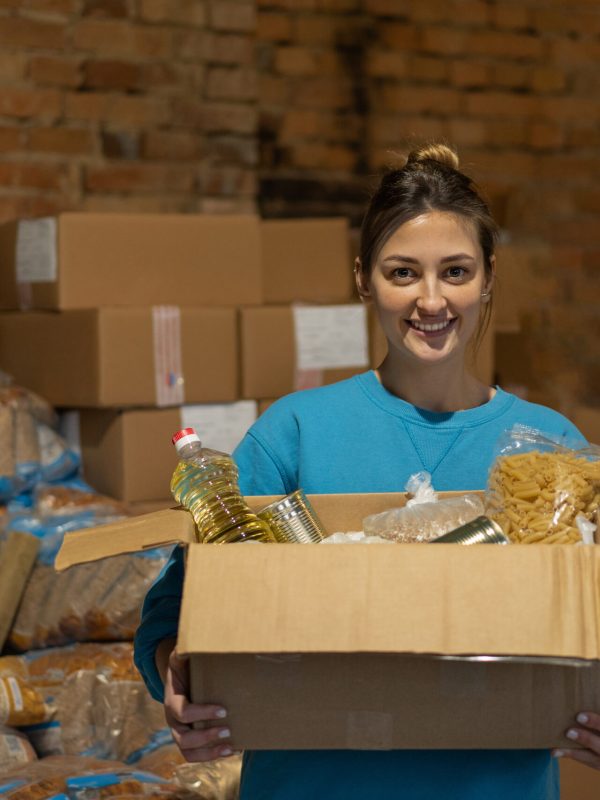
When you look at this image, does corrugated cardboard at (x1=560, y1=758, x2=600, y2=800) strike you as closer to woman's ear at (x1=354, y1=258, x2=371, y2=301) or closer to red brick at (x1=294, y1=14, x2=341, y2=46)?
woman's ear at (x1=354, y1=258, x2=371, y2=301)

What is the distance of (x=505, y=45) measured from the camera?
3674 mm

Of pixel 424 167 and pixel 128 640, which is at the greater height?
pixel 424 167

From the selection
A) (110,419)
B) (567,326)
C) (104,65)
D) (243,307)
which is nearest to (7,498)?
(110,419)

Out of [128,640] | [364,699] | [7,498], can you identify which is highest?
[364,699]

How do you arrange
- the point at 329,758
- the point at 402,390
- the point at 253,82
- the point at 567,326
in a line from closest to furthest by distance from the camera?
the point at 329,758 < the point at 402,390 < the point at 253,82 < the point at 567,326

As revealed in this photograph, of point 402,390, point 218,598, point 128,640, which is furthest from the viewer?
point 128,640

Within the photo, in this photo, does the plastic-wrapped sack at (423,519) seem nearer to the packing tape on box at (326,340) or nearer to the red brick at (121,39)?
the packing tape on box at (326,340)

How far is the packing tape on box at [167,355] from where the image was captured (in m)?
2.51

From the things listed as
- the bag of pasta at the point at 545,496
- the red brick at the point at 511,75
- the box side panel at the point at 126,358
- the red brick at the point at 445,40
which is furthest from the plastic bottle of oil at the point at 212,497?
the red brick at the point at 511,75

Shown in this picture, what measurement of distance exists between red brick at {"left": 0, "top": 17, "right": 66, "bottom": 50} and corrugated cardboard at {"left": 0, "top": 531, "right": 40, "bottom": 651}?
1.30 metres

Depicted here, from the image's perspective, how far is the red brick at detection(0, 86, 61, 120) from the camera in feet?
9.45

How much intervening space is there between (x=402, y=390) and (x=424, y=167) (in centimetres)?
26

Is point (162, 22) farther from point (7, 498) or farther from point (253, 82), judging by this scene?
point (7, 498)

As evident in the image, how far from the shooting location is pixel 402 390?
4.52 feet
